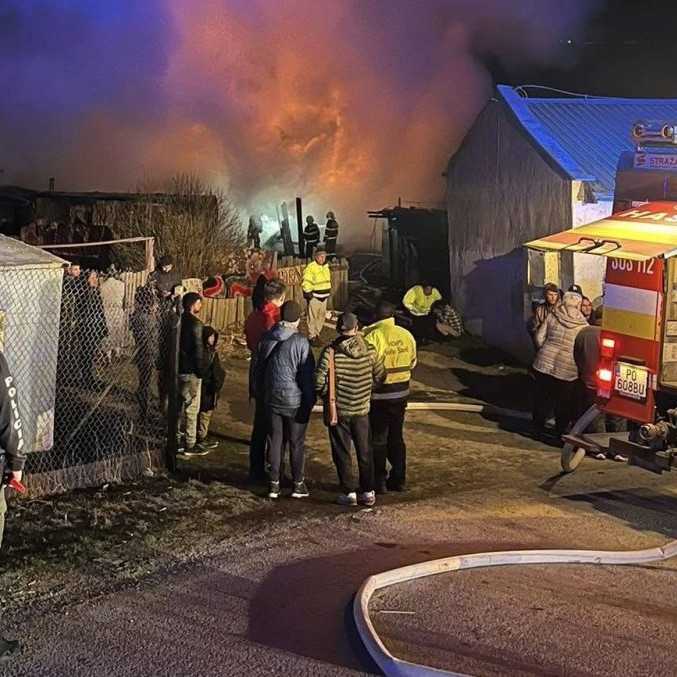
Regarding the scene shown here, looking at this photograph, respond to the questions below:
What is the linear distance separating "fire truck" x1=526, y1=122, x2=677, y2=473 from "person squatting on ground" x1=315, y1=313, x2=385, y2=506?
1.66 metres

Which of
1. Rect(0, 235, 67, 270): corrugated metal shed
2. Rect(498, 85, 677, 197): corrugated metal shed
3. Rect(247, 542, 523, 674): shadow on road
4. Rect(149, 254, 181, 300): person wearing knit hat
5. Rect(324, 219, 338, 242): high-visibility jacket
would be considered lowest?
Rect(247, 542, 523, 674): shadow on road

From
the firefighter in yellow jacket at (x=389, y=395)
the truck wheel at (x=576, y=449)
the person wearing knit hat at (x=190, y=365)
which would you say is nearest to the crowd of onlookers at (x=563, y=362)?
the truck wheel at (x=576, y=449)

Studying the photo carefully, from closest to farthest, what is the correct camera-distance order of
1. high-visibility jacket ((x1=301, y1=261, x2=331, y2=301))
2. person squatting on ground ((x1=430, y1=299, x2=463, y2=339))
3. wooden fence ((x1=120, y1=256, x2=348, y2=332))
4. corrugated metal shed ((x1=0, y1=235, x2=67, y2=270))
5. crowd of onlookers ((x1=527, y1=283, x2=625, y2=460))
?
corrugated metal shed ((x1=0, y1=235, x2=67, y2=270)), crowd of onlookers ((x1=527, y1=283, x2=625, y2=460)), wooden fence ((x1=120, y1=256, x2=348, y2=332)), high-visibility jacket ((x1=301, y1=261, x2=331, y2=301)), person squatting on ground ((x1=430, y1=299, x2=463, y2=339))

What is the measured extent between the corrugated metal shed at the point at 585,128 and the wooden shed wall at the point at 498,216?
0.69 ft

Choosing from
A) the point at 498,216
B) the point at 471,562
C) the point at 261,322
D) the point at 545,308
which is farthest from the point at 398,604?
the point at 498,216

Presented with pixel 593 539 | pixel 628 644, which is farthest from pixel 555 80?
pixel 628 644

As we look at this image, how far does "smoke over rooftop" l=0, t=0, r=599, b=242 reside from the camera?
29484 millimetres

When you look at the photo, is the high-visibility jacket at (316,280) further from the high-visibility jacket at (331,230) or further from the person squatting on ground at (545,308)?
the high-visibility jacket at (331,230)

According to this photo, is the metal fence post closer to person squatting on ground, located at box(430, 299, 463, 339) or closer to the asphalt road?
the asphalt road

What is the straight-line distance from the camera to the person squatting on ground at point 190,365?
979 cm

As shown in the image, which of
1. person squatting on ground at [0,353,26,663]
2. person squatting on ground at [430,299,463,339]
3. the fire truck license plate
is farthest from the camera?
person squatting on ground at [430,299,463,339]

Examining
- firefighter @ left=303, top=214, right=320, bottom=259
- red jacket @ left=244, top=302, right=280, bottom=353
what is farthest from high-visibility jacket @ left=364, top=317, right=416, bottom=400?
firefighter @ left=303, top=214, right=320, bottom=259

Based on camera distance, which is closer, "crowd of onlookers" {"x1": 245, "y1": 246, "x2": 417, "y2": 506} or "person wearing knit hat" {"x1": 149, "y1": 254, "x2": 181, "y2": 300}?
"crowd of onlookers" {"x1": 245, "y1": 246, "x2": 417, "y2": 506}

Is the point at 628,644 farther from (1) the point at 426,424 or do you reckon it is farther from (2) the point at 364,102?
(2) the point at 364,102
